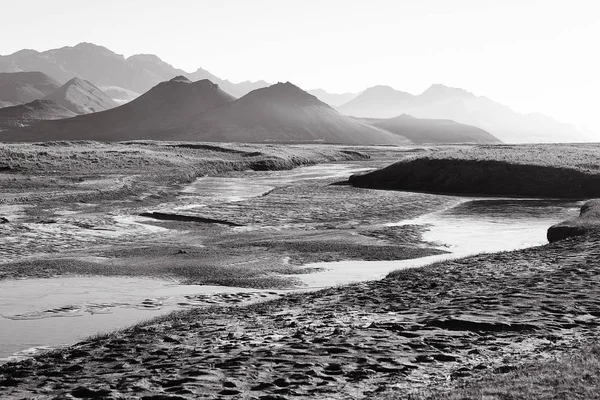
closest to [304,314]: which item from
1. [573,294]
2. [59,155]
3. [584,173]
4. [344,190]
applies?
[573,294]

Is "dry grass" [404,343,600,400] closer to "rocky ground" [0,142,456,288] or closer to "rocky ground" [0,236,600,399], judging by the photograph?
"rocky ground" [0,236,600,399]

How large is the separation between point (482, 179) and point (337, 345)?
154 ft

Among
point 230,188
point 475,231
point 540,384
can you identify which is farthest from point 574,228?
point 230,188

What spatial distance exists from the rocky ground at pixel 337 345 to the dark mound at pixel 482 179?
3679 cm

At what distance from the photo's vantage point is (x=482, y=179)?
2280 inches

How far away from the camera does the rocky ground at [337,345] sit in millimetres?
11000

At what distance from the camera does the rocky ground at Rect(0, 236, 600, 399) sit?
433 inches

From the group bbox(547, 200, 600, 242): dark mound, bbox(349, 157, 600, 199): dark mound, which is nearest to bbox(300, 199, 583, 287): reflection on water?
bbox(547, 200, 600, 242): dark mound

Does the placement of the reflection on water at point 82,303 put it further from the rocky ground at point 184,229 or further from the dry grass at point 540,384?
the dry grass at point 540,384

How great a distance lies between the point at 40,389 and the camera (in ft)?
36.3

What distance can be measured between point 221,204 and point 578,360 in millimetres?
33755

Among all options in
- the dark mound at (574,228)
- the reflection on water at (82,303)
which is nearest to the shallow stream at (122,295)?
the reflection on water at (82,303)

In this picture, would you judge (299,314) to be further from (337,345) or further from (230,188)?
(230,188)

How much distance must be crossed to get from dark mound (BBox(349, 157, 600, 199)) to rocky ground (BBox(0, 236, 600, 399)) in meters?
36.8
